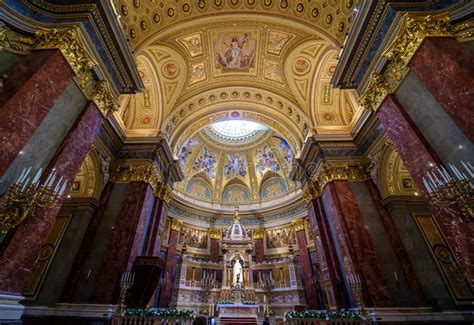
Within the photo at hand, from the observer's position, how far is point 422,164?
5.34 meters

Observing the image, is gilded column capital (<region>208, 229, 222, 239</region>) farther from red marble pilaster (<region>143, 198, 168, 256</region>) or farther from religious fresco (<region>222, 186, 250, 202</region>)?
red marble pilaster (<region>143, 198, 168, 256</region>)

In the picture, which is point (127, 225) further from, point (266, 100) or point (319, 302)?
point (319, 302)

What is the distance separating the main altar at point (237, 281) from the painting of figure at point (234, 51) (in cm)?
1198

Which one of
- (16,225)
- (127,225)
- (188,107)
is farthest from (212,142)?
(16,225)

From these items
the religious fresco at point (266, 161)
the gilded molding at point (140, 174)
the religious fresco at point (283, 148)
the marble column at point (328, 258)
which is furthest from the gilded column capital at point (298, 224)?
the gilded molding at point (140, 174)

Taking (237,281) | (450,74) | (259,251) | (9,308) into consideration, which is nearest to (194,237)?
(237,281)

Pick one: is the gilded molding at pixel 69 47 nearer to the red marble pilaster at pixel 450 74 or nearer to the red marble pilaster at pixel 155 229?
the red marble pilaster at pixel 155 229

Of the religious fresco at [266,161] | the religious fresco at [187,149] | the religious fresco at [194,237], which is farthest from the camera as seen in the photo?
the religious fresco at [266,161]

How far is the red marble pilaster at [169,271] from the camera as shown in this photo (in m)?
15.2

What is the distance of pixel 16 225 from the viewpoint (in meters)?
4.29

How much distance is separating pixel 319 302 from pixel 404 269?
27.0 feet

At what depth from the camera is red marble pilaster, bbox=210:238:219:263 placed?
64.5ft

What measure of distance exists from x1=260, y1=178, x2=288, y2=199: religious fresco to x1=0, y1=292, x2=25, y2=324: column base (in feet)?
63.9

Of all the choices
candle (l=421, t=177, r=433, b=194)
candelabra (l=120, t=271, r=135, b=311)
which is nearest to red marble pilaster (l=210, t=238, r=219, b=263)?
candelabra (l=120, t=271, r=135, b=311)
